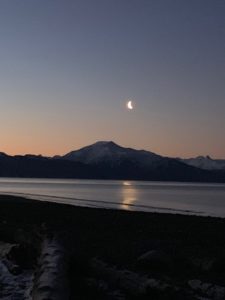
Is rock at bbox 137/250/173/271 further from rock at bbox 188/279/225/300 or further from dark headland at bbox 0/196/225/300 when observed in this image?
rock at bbox 188/279/225/300

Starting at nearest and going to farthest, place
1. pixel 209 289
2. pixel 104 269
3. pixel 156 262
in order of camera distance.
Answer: pixel 209 289
pixel 104 269
pixel 156 262

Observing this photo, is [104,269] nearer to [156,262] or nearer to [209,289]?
Answer: [156,262]

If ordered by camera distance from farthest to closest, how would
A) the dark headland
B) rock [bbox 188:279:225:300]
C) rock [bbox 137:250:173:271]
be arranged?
rock [bbox 137:250:173:271]
the dark headland
rock [bbox 188:279:225:300]

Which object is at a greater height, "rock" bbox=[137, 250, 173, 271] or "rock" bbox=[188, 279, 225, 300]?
"rock" bbox=[137, 250, 173, 271]

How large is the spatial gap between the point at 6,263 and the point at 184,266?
5344mm

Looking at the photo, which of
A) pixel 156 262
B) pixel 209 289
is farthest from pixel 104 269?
pixel 209 289

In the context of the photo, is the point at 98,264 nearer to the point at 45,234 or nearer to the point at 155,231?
the point at 45,234

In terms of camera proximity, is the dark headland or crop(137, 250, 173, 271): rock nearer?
the dark headland

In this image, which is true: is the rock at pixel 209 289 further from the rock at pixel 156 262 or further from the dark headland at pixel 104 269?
the rock at pixel 156 262

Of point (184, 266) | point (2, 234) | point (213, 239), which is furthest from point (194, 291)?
point (213, 239)

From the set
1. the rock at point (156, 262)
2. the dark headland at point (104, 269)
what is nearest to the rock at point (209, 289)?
the dark headland at point (104, 269)

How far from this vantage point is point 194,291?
11.8 m

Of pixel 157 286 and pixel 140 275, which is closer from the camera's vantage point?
pixel 157 286

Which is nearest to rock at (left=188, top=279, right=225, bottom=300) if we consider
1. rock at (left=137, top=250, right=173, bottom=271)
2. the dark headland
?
the dark headland
